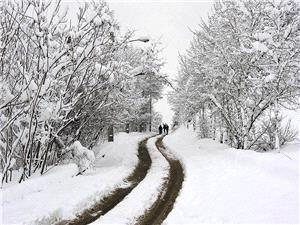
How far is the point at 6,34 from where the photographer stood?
27.9ft

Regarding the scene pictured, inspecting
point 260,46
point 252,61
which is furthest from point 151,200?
point 252,61

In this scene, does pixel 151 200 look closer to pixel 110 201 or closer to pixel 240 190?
pixel 110 201

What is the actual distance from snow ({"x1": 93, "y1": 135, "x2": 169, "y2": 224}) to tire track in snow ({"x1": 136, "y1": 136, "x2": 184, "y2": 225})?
183 mm

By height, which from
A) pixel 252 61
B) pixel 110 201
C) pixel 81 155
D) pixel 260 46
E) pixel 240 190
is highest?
pixel 260 46

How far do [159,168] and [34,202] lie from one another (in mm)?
8410

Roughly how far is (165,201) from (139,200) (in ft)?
2.73

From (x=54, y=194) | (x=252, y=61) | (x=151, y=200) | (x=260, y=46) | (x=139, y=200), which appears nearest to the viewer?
(x=54, y=194)

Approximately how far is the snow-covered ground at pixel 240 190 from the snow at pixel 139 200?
92 cm

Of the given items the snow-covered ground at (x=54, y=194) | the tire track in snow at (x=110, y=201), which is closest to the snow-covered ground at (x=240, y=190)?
the tire track in snow at (x=110, y=201)

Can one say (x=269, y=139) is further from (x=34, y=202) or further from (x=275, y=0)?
(x=34, y=202)

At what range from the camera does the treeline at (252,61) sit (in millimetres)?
17453

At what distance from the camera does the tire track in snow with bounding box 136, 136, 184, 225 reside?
9.28 metres

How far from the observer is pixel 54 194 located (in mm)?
10492

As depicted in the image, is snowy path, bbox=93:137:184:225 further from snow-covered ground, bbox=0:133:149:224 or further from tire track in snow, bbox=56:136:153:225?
snow-covered ground, bbox=0:133:149:224
